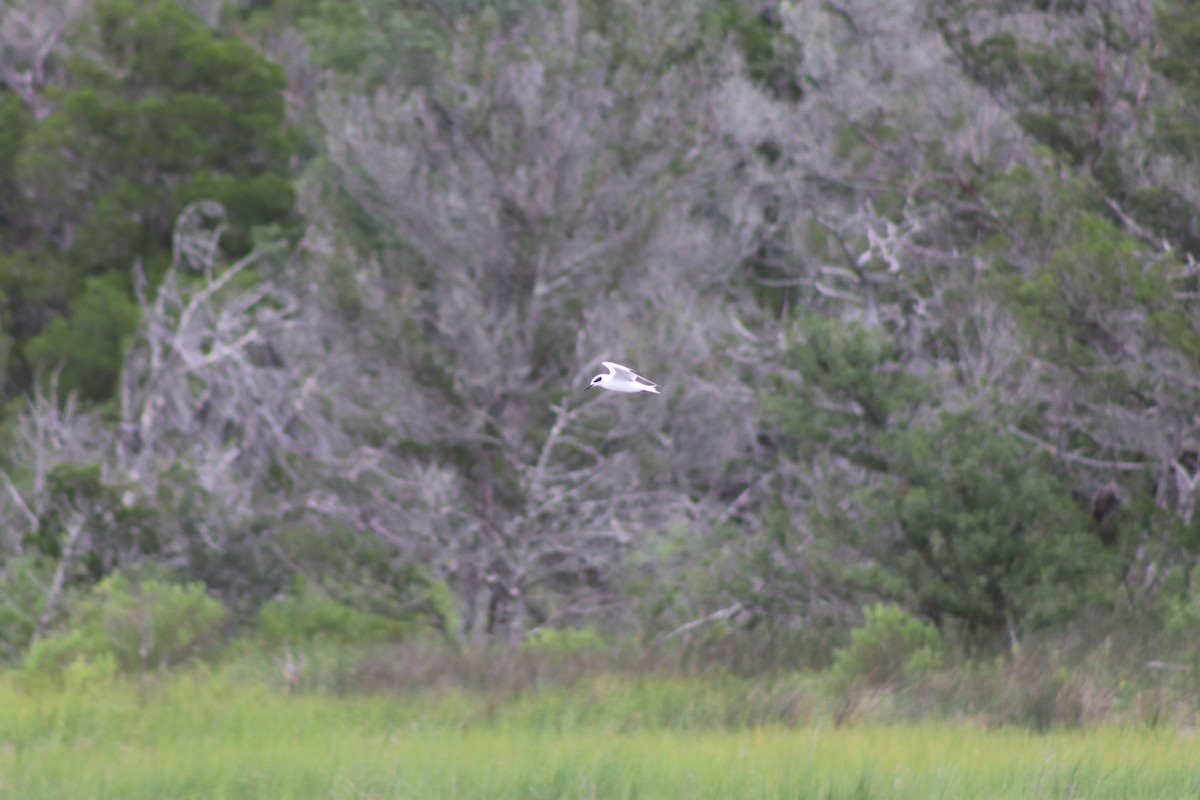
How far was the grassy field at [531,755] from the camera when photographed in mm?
7695

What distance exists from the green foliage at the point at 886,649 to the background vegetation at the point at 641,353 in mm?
37

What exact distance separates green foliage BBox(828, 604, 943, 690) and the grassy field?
1424mm

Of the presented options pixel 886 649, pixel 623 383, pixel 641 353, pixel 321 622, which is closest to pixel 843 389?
pixel 886 649

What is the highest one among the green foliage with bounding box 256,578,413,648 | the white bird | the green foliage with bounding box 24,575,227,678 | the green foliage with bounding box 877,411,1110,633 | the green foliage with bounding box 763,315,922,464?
the white bird

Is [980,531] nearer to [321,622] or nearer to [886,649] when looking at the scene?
[886,649]

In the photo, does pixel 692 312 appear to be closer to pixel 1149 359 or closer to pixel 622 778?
pixel 1149 359

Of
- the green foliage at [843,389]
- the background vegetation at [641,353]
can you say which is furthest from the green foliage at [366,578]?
the green foliage at [843,389]

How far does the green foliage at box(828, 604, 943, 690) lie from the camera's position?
11.5 m

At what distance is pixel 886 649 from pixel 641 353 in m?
4.83

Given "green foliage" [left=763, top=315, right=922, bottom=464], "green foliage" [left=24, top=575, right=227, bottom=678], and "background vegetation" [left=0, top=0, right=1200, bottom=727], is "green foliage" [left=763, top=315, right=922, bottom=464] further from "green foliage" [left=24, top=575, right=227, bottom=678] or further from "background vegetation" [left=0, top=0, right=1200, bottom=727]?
"green foliage" [left=24, top=575, right=227, bottom=678]

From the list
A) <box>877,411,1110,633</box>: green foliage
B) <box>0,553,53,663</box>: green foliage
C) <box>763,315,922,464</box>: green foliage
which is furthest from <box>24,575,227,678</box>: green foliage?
<box>877,411,1110,633</box>: green foliage

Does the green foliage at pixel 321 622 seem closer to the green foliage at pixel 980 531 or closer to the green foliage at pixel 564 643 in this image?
the green foliage at pixel 564 643

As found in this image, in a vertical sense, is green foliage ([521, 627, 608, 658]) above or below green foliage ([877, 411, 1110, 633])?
below

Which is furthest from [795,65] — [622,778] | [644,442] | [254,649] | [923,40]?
[622,778]
